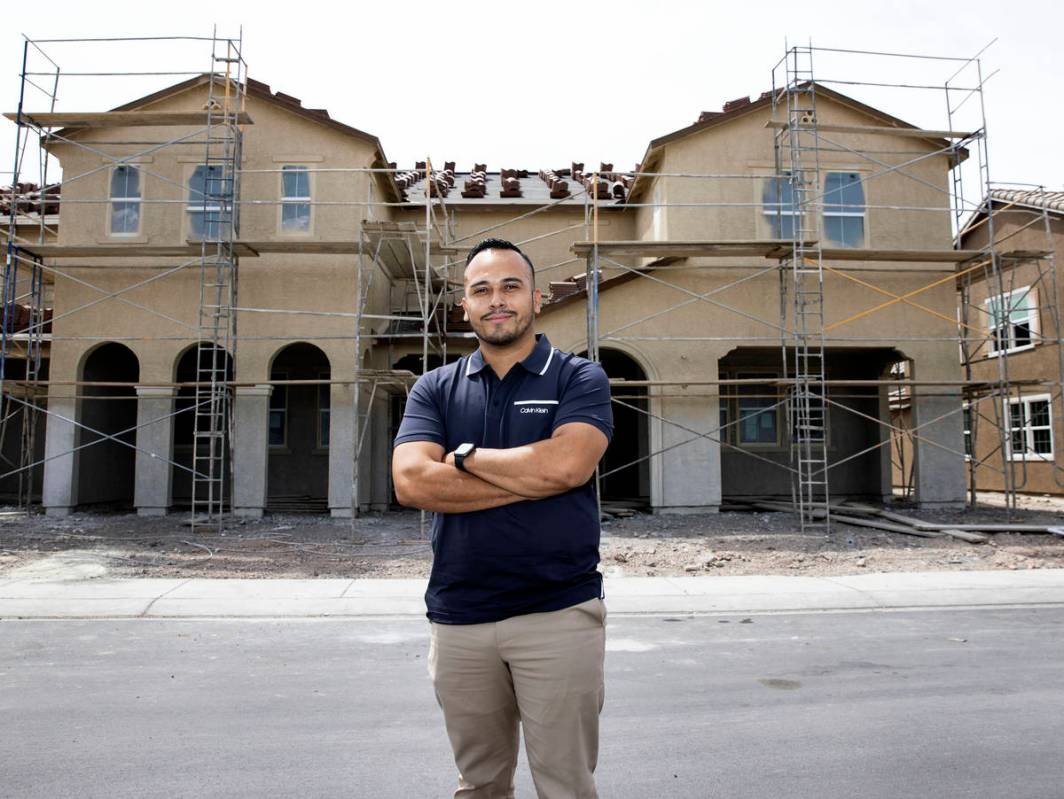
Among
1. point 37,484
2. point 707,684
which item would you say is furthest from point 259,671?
point 37,484

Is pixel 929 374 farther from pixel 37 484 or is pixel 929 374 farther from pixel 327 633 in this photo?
pixel 37 484

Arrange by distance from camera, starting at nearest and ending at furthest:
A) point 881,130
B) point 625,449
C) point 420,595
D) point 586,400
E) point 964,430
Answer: point 586,400
point 420,595
point 881,130
point 964,430
point 625,449

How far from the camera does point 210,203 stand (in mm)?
16500

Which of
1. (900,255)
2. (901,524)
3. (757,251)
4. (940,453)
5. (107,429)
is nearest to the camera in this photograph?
(901,524)

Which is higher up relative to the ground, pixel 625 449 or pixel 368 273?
pixel 368 273

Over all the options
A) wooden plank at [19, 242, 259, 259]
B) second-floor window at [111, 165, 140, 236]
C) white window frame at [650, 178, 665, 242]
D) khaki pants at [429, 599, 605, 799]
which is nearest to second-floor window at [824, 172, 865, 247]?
white window frame at [650, 178, 665, 242]

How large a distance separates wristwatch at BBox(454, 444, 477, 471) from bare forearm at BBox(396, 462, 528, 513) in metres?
0.02

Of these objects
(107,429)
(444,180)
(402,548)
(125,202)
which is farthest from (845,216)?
(107,429)

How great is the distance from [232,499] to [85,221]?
6568 millimetres

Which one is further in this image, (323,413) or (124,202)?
(323,413)

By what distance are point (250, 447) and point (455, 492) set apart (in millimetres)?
14688

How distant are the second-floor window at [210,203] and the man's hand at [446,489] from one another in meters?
14.5

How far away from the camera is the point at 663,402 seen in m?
16.4

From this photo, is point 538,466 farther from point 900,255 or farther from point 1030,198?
point 1030,198
